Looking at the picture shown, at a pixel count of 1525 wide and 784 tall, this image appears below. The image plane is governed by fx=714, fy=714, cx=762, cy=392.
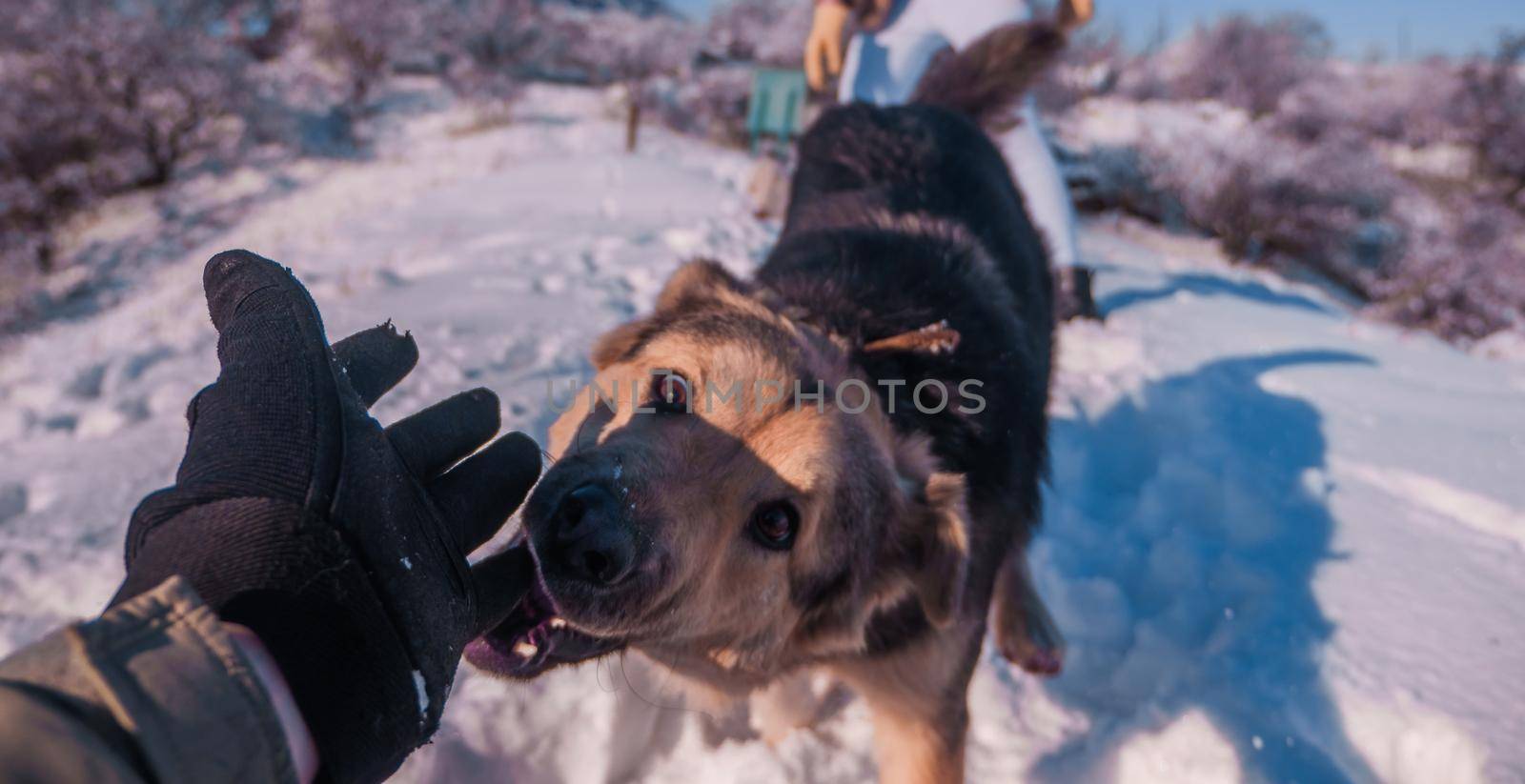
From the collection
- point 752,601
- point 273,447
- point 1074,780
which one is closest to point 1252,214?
point 1074,780

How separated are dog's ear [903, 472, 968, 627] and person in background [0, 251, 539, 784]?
2.87 ft

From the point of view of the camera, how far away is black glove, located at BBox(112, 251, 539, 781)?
0.94 meters

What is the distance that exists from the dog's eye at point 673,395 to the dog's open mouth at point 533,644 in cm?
45

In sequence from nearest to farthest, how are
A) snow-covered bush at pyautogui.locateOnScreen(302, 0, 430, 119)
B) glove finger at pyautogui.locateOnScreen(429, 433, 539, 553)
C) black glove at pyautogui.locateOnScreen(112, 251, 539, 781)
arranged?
black glove at pyautogui.locateOnScreen(112, 251, 539, 781)
glove finger at pyautogui.locateOnScreen(429, 433, 539, 553)
snow-covered bush at pyautogui.locateOnScreen(302, 0, 430, 119)

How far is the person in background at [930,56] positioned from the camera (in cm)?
367

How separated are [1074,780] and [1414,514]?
1.97m

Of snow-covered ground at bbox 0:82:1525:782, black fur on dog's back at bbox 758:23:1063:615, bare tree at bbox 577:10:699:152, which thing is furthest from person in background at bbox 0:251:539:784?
bare tree at bbox 577:10:699:152

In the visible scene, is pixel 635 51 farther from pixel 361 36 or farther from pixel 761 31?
pixel 361 36

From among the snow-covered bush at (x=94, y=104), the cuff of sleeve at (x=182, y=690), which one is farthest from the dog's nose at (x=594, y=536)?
the snow-covered bush at (x=94, y=104)

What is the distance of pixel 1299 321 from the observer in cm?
535

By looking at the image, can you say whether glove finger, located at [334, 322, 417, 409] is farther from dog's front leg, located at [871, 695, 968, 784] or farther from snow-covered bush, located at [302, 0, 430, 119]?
snow-covered bush, located at [302, 0, 430, 119]

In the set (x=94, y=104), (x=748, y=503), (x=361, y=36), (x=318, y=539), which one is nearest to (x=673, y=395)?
(x=748, y=503)

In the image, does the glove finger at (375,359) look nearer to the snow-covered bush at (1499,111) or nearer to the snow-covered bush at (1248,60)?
the snow-covered bush at (1499,111)

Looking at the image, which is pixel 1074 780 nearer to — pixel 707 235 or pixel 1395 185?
pixel 707 235
